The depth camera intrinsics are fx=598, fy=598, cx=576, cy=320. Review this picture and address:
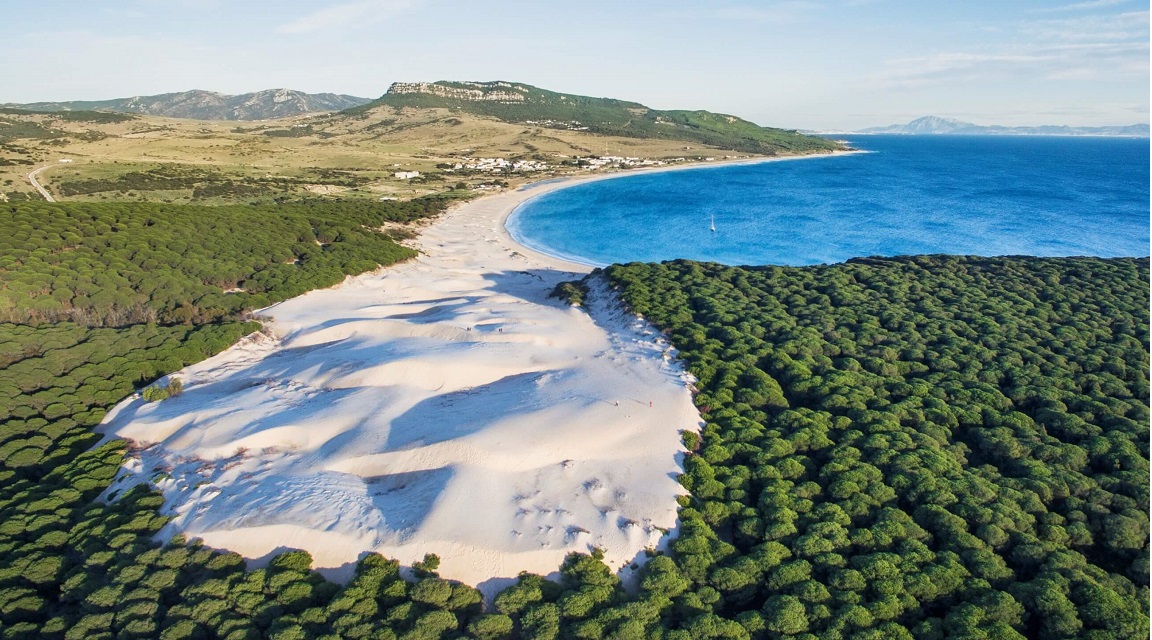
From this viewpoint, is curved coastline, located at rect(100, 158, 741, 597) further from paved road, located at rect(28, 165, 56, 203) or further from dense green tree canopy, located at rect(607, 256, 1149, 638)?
paved road, located at rect(28, 165, 56, 203)

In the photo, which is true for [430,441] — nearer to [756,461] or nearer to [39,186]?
[756,461]

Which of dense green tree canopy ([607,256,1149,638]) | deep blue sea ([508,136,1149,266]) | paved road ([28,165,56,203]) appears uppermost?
paved road ([28,165,56,203])

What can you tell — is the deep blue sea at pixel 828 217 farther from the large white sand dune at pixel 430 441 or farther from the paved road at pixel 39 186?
the paved road at pixel 39 186

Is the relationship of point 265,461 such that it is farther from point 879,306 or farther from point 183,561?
point 879,306

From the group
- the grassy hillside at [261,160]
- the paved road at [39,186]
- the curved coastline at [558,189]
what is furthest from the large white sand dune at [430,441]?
the grassy hillside at [261,160]

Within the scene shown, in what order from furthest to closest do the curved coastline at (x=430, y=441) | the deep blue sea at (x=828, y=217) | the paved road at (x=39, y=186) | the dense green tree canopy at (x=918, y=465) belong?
the paved road at (x=39, y=186) → the deep blue sea at (x=828, y=217) → the curved coastline at (x=430, y=441) → the dense green tree canopy at (x=918, y=465)

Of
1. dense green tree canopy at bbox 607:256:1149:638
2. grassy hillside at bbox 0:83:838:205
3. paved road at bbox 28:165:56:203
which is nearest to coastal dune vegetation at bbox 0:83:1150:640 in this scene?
dense green tree canopy at bbox 607:256:1149:638

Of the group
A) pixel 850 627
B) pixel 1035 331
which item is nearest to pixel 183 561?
pixel 850 627
